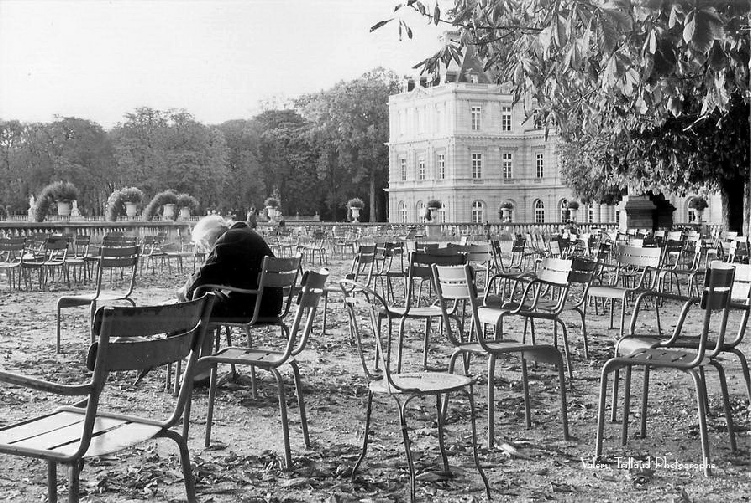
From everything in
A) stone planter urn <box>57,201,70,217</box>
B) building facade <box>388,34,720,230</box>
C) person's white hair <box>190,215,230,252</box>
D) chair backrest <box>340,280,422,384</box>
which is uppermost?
building facade <box>388,34,720,230</box>

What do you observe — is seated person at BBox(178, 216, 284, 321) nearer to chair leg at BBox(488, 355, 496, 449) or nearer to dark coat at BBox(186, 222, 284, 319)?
dark coat at BBox(186, 222, 284, 319)

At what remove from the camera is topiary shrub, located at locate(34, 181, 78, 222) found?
88.7ft

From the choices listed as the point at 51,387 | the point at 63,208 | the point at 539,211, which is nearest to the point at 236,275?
the point at 51,387

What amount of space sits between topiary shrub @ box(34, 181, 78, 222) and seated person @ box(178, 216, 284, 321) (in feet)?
74.6

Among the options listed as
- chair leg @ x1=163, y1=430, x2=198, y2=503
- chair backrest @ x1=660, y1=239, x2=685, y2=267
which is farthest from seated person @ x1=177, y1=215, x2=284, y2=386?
chair backrest @ x1=660, y1=239, x2=685, y2=267

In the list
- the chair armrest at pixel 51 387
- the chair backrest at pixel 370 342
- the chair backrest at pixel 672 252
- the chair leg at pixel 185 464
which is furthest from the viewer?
the chair backrest at pixel 672 252

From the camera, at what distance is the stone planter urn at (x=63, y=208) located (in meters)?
27.0

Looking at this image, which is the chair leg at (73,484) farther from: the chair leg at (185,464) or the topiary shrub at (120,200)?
the topiary shrub at (120,200)

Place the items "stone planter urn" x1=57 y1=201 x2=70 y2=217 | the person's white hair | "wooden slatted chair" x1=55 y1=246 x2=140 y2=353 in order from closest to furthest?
the person's white hair, "wooden slatted chair" x1=55 y1=246 x2=140 y2=353, "stone planter urn" x1=57 y1=201 x2=70 y2=217

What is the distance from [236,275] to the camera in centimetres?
571

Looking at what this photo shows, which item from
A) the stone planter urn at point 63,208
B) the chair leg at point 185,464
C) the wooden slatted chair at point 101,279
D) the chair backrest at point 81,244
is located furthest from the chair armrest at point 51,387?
the stone planter urn at point 63,208

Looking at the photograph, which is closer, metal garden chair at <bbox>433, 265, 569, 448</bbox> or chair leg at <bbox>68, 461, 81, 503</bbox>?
chair leg at <bbox>68, 461, 81, 503</bbox>

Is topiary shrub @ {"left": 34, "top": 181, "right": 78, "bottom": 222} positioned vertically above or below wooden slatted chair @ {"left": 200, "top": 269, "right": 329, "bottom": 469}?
above

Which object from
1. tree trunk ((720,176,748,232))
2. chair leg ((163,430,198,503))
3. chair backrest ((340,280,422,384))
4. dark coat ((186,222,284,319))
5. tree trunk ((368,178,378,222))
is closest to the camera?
A: chair leg ((163,430,198,503))
